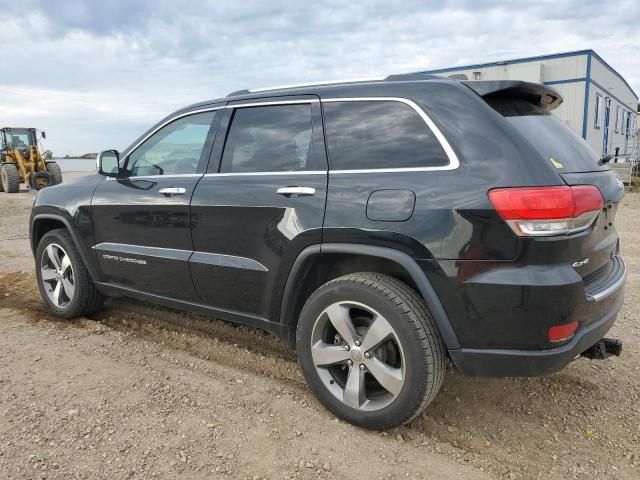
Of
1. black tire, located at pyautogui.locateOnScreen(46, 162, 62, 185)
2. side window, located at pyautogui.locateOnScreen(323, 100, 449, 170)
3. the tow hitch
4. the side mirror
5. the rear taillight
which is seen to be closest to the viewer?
the rear taillight

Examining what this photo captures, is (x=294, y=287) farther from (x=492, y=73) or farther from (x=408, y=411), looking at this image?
(x=492, y=73)

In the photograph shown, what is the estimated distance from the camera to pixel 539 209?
223 centimetres

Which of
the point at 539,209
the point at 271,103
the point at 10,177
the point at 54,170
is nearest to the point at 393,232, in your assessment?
the point at 539,209

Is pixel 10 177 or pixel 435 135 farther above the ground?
pixel 435 135

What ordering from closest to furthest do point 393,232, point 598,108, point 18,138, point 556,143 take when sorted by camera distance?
point 393,232
point 556,143
point 18,138
point 598,108

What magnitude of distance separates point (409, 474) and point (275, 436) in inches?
27.8

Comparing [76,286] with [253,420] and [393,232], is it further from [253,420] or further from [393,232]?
[393,232]

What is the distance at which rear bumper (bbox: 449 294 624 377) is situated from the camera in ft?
7.61

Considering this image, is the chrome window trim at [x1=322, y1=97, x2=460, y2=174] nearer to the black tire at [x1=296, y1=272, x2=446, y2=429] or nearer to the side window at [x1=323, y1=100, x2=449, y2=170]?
the side window at [x1=323, y1=100, x2=449, y2=170]

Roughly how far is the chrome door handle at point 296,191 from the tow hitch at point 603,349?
1664mm

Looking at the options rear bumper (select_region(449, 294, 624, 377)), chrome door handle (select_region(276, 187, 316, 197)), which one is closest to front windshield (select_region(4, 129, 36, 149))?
chrome door handle (select_region(276, 187, 316, 197))

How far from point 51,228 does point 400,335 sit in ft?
11.6

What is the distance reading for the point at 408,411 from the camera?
2545 millimetres

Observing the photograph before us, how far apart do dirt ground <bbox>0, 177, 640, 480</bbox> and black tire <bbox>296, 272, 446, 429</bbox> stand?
125mm
